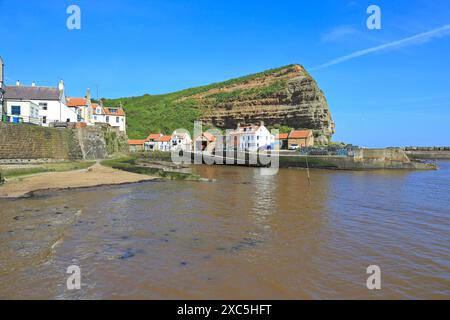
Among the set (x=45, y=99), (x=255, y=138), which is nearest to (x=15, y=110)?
(x=45, y=99)

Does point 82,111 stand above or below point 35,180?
above

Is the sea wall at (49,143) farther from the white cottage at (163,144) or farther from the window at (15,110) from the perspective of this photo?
the white cottage at (163,144)

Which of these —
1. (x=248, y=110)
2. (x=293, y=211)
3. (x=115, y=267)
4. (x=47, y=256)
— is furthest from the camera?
(x=248, y=110)

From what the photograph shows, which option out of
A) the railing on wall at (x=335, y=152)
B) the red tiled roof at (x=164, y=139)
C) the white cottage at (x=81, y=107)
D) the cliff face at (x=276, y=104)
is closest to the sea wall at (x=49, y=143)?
the white cottage at (x=81, y=107)

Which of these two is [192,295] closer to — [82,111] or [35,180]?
[35,180]

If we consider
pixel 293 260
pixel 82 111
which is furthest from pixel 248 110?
pixel 293 260

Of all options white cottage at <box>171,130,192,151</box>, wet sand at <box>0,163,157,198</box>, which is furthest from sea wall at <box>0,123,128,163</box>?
white cottage at <box>171,130,192,151</box>

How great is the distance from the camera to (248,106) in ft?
332

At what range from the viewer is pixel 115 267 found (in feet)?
29.0

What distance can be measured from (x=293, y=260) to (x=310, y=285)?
1.71m

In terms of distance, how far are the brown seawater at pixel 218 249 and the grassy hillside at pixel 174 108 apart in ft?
280

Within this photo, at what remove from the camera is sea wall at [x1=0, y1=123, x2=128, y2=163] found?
28.7m

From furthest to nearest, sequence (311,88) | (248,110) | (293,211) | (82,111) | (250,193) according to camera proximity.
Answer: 1. (248,110)
2. (311,88)
3. (82,111)
4. (250,193)
5. (293,211)

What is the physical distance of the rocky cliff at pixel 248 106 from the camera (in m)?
88.6
